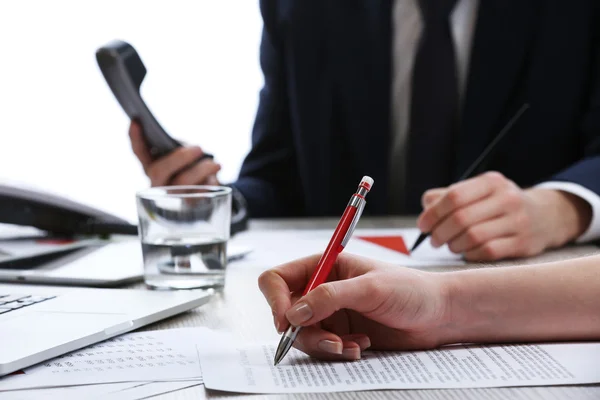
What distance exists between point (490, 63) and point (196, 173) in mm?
614

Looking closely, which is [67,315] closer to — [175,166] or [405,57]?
[175,166]

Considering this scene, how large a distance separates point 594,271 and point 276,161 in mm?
1010

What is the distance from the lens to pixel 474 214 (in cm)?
87

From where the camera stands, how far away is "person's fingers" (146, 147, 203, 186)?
1053mm

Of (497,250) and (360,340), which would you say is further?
(497,250)

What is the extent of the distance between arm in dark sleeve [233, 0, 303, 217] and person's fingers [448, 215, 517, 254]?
65 cm

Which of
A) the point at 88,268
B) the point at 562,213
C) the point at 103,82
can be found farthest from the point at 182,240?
the point at 103,82

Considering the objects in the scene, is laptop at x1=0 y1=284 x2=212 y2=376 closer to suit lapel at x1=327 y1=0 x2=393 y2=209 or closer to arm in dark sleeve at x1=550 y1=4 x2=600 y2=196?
arm in dark sleeve at x1=550 y1=4 x2=600 y2=196

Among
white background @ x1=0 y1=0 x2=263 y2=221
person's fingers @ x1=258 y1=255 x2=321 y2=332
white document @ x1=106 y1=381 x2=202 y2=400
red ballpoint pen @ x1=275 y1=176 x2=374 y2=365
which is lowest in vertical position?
white background @ x1=0 y1=0 x2=263 y2=221

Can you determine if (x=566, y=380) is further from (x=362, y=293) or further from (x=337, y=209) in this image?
(x=337, y=209)

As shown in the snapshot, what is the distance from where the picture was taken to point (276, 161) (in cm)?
150

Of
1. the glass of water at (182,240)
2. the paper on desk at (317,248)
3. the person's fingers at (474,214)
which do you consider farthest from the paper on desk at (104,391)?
the person's fingers at (474,214)

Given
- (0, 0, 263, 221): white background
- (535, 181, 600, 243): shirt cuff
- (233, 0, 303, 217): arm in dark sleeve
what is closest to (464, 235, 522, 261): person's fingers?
(535, 181, 600, 243): shirt cuff

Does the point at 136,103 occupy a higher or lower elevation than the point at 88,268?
higher
